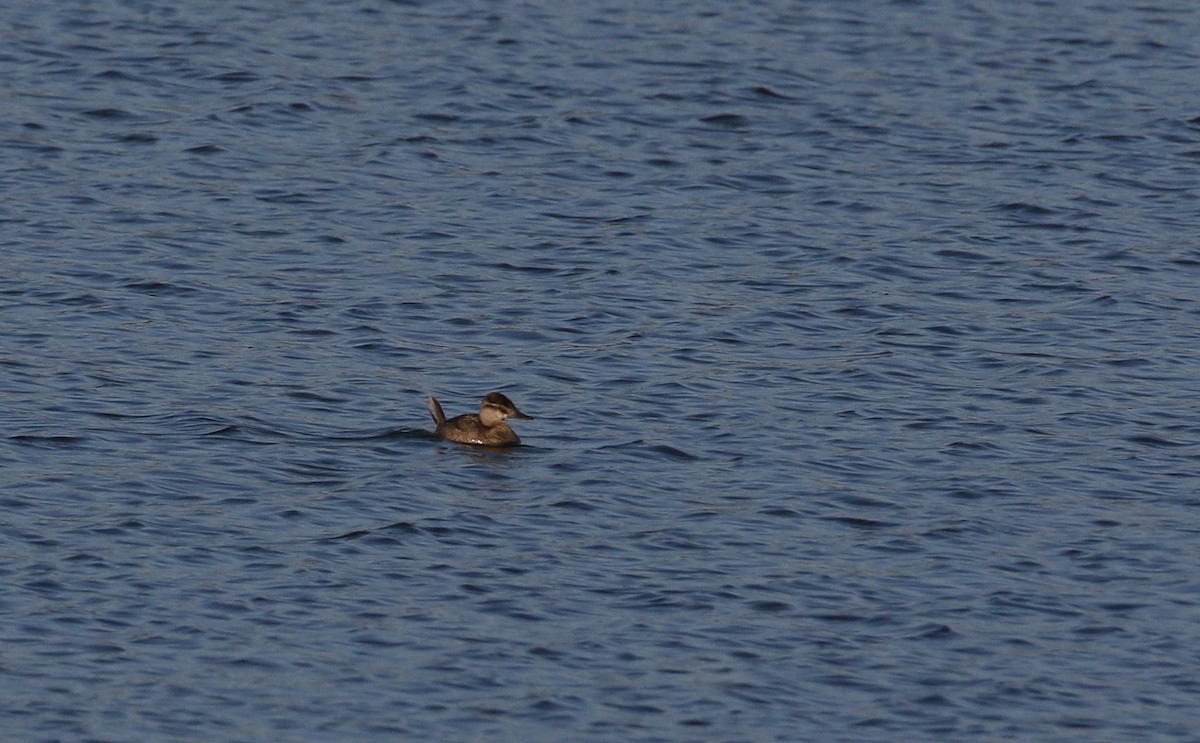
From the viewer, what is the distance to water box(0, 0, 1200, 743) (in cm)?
1308

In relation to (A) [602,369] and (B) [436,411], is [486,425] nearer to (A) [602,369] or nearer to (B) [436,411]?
(B) [436,411]

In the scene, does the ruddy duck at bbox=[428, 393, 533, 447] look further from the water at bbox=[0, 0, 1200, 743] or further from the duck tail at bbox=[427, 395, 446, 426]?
the water at bbox=[0, 0, 1200, 743]

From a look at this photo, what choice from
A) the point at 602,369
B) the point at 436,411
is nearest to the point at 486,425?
the point at 436,411

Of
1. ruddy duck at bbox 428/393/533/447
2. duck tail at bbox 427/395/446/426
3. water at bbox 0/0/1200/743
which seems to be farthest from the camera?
duck tail at bbox 427/395/446/426

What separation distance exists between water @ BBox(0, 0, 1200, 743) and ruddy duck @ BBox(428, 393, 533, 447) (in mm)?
192

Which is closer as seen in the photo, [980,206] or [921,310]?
[921,310]

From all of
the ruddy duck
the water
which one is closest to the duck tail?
the ruddy duck

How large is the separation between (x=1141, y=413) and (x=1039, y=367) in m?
1.45

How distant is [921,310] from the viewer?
70.8 feet

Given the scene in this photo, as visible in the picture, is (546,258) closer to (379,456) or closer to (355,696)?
(379,456)

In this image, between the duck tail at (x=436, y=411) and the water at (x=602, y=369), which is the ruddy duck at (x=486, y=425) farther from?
the water at (x=602, y=369)

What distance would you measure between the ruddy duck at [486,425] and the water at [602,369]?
0.19 meters

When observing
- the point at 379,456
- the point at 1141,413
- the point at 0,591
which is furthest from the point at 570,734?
the point at 1141,413

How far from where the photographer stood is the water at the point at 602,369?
13.1 meters
